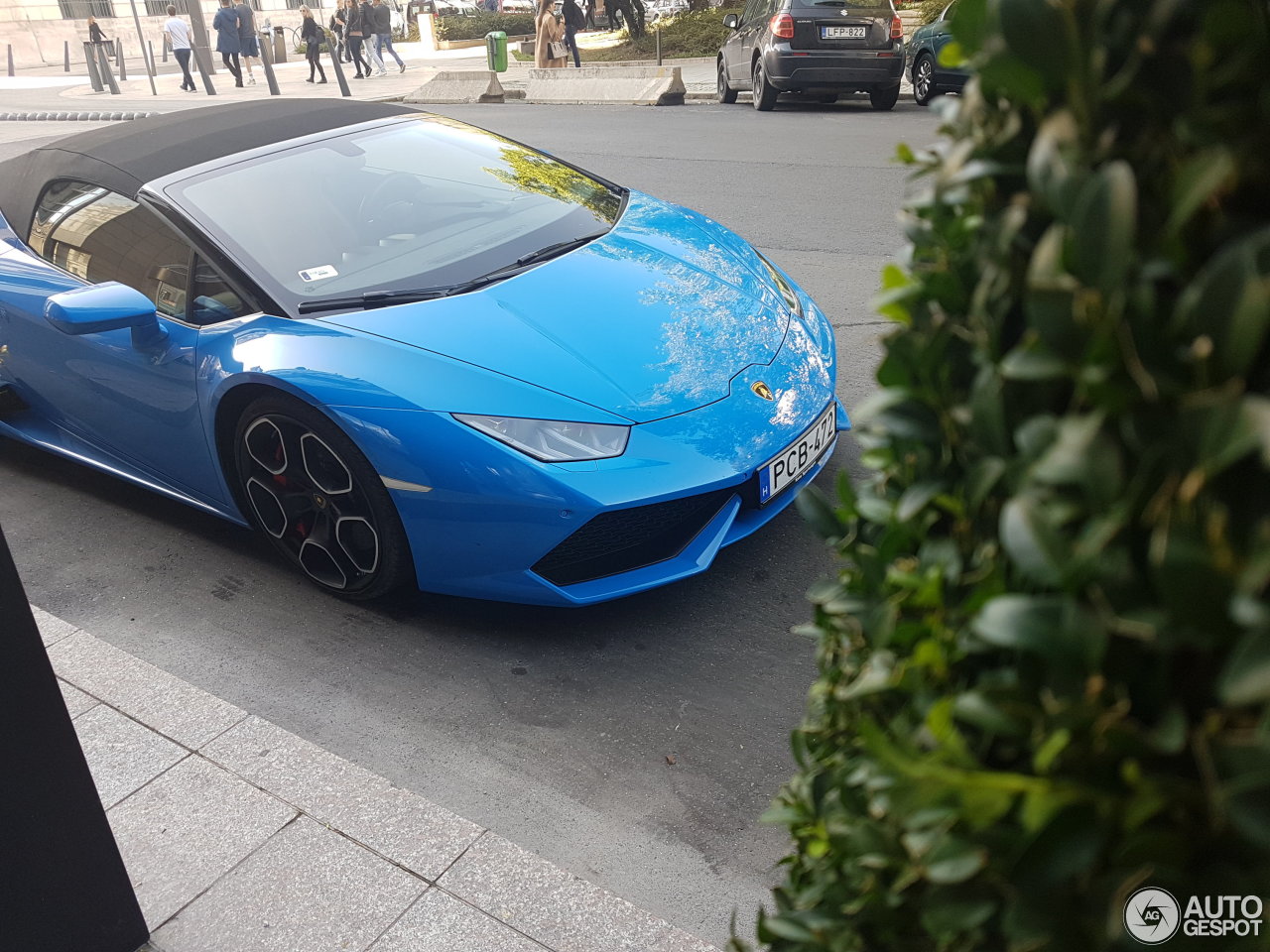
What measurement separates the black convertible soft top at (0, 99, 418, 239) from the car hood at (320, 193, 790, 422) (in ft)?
4.04

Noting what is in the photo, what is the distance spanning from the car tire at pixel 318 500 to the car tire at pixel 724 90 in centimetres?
1402

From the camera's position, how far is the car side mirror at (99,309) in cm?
347

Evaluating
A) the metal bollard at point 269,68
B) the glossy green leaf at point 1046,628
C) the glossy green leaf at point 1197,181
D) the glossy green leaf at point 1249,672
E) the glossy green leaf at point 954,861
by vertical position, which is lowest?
the metal bollard at point 269,68

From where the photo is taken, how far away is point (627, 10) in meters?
27.2

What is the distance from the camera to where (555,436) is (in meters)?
3.02

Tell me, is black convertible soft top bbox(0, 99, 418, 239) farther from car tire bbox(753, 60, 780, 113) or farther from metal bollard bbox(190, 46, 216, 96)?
metal bollard bbox(190, 46, 216, 96)

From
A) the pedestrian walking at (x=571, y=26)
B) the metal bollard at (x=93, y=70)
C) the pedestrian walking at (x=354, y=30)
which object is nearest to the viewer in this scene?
the pedestrian walking at (x=571, y=26)

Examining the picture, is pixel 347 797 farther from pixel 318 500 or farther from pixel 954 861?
Result: pixel 954 861

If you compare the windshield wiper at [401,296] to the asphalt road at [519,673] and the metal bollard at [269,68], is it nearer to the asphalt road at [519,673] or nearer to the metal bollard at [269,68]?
the asphalt road at [519,673]

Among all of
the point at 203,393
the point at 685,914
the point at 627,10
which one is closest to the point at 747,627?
the point at 685,914

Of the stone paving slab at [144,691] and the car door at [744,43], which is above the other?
the car door at [744,43]

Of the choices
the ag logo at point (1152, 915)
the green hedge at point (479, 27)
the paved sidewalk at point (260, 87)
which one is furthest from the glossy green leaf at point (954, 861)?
the green hedge at point (479, 27)

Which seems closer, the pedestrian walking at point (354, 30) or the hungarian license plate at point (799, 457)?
the hungarian license plate at point (799, 457)

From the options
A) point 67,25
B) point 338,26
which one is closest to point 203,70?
point 338,26
